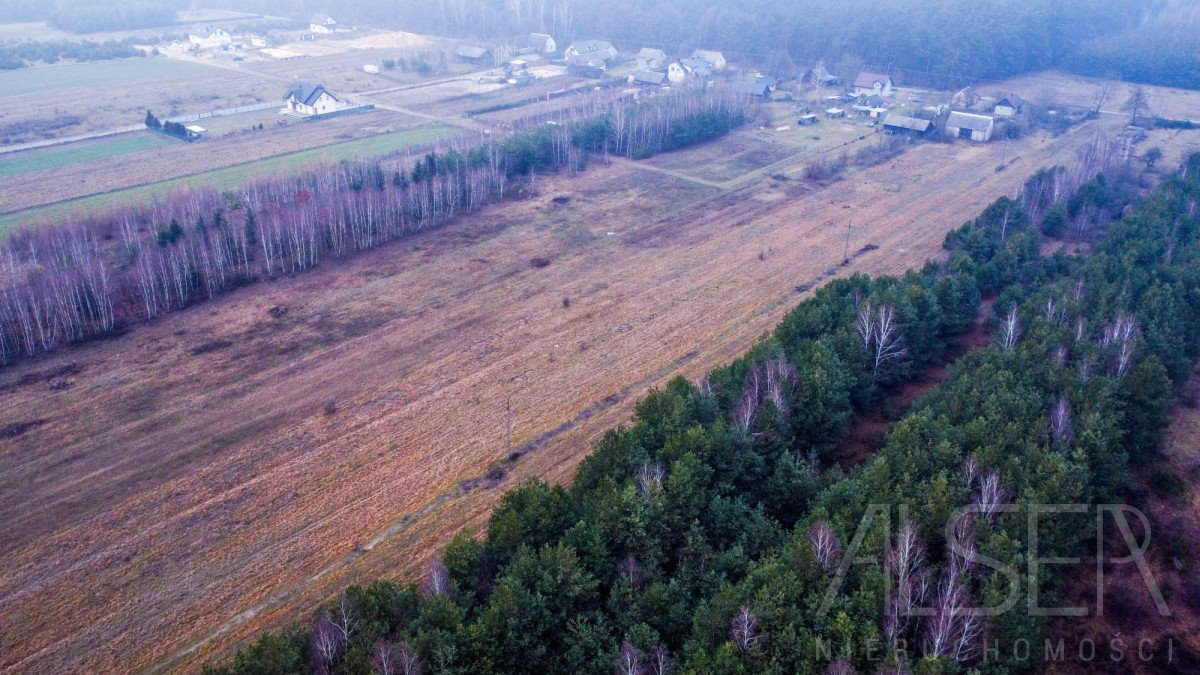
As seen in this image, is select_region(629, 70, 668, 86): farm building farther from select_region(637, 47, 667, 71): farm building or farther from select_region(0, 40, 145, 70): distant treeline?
select_region(0, 40, 145, 70): distant treeline

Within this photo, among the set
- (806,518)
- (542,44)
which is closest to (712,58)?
(542,44)

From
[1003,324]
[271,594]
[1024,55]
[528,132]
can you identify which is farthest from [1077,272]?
[1024,55]

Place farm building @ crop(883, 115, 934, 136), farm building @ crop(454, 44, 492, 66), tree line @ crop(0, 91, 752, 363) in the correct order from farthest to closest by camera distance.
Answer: farm building @ crop(454, 44, 492, 66) → farm building @ crop(883, 115, 934, 136) → tree line @ crop(0, 91, 752, 363)

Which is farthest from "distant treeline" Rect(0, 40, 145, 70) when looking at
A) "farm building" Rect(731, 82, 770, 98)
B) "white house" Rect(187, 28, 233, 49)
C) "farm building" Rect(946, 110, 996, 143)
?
"farm building" Rect(946, 110, 996, 143)

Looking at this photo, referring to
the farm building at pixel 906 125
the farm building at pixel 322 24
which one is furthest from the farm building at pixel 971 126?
the farm building at pixel 322 24

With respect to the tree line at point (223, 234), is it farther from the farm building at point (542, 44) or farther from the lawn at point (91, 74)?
the farm building at point (542, 44)

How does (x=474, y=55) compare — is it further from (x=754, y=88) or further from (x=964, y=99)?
(x=964, y=99)

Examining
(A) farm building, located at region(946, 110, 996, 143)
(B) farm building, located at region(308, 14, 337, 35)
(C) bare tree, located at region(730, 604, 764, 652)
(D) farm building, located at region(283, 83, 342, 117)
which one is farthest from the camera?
(B) farm building, located at region(308, 14, 337, 35)
